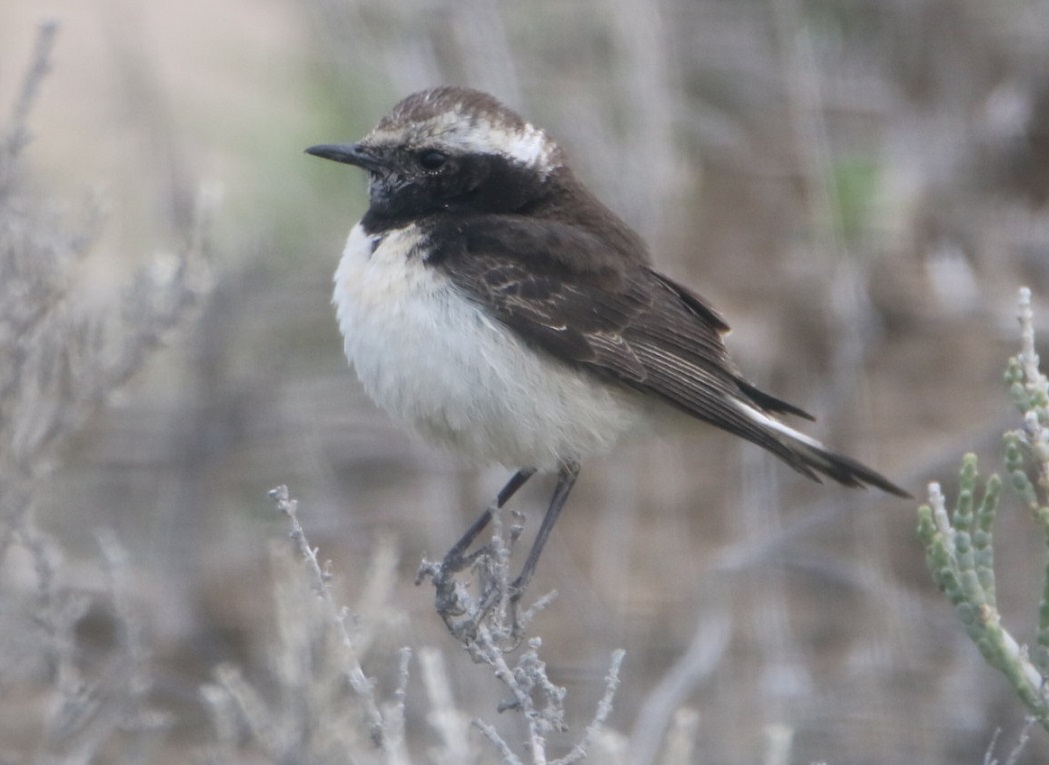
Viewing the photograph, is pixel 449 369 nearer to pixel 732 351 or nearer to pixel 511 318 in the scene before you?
pixel 511 318

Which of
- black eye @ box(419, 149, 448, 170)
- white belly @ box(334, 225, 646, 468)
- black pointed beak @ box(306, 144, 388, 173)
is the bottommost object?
white belly @ box(334, 225, 646, 468)

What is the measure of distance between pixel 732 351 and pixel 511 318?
3199 millimetres

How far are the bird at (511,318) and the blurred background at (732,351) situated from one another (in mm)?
2127

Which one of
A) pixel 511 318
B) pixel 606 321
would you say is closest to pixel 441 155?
pixel 511 318

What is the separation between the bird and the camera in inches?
159

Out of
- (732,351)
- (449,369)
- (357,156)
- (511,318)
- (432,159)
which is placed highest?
(732,351)

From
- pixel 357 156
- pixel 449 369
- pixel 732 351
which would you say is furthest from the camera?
pixel 732 351

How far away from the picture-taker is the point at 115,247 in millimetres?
8609

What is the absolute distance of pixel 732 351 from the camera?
7.19m

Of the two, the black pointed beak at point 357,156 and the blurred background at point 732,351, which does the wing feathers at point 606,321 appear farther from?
the blurred background at point 732,351

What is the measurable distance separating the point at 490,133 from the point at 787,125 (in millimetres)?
3771

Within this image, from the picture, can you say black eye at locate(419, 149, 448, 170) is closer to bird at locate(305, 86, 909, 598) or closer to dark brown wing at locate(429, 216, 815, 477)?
bird at locate(305, 86, 909, 598)

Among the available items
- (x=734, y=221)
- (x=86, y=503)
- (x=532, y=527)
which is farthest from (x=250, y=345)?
(x=734, y=221)

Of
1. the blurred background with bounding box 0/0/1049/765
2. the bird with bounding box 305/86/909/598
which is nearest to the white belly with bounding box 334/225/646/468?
the bird with bounding box 305/86/909/598
